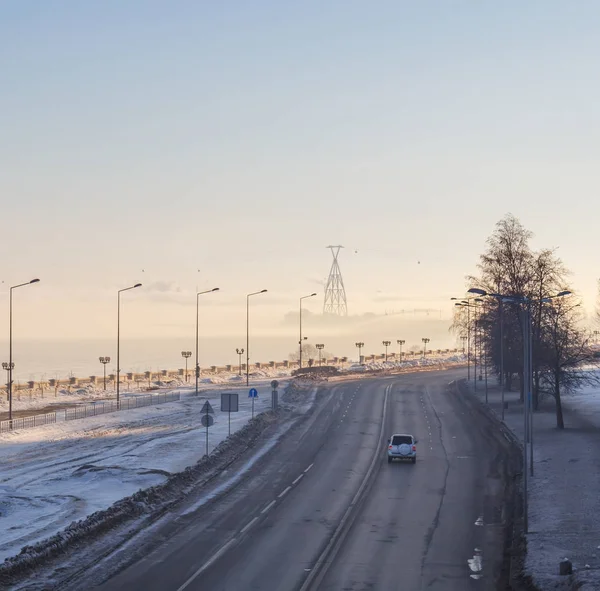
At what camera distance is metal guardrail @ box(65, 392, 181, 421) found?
7856 cm

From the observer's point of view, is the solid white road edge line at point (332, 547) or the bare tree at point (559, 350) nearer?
the solid white road edge line at point (332, 547)

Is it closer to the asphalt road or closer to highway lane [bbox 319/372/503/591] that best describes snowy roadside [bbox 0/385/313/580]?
the asphalt road

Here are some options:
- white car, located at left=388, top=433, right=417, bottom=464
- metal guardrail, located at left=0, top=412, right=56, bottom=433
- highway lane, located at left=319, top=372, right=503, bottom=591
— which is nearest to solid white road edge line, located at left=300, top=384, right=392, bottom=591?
highway lane, located at left=319, top=372, right=503, bottom=591

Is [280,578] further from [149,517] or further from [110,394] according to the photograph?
[110,394]

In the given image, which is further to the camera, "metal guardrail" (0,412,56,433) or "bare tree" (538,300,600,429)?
"metal guardrail" (0,412,56,433)

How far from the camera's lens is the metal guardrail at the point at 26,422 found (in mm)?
65250

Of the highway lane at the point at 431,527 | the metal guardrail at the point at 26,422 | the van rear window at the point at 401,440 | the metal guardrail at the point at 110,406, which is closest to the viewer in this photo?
the highway lane at the point at 431,527

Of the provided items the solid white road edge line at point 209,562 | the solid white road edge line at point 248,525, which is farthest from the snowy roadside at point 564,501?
the solid white road edge line at point 248,525

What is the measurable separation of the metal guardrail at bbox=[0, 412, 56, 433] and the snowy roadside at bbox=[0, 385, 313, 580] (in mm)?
1495

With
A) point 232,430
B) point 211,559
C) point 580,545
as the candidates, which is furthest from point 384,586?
point 232,430

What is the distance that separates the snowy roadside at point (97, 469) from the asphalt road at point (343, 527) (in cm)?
252

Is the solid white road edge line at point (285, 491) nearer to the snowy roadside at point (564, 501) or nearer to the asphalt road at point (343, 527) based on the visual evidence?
the asphalt road at point (343, 527)

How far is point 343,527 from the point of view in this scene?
31.2 meters

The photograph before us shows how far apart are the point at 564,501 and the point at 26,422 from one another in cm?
4782
